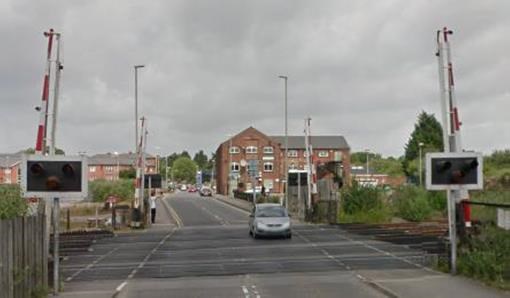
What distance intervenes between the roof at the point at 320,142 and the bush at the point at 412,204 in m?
102

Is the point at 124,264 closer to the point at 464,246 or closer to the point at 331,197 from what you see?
the point at 464,246

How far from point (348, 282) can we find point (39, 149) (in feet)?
28.5

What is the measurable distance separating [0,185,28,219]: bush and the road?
2.42m

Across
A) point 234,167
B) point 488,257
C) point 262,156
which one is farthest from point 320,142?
point 488,257

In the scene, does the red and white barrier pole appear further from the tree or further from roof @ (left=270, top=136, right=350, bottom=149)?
roof @ (left=270, top=136, right=350, bottom=149)

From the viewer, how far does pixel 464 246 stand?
2114 cm

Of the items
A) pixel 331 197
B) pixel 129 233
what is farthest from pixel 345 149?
pixel 129 233

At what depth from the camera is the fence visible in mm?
14031

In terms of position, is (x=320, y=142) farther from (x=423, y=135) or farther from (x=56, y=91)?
(x=56, y=91)

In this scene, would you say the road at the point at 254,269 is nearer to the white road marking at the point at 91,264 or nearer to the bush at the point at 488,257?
the white road marking at the point at 91,264

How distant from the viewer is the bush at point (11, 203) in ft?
54.3

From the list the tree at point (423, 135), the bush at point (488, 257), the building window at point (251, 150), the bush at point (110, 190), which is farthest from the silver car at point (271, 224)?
the building window at point (251, 150)

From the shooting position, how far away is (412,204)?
2000 inches

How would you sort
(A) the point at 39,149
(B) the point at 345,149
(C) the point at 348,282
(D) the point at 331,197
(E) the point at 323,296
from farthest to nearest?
(B) the point at 345,149 → (D) the point at 331,197 → (A) the point at 39,149 → (C) the point at 348,282 → (E) the point at 323,296
